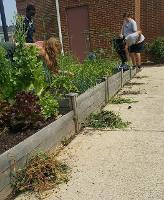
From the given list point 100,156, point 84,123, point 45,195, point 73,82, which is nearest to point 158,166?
point 100,156

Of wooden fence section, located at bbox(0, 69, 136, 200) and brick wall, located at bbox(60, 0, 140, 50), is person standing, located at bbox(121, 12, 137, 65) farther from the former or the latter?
brick wall, located at bbox(60, 0, 140, 50)

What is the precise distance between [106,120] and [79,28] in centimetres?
1047

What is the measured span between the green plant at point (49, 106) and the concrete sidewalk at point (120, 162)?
20.8 inches

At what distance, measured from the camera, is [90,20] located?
15.7 metres

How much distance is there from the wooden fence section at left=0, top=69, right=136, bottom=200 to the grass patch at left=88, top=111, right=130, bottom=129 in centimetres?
14

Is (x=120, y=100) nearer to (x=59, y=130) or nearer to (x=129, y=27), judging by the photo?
(x=59, y=130)

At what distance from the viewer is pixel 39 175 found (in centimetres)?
392

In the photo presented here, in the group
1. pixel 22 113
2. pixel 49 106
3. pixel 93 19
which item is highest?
pixel 93 19

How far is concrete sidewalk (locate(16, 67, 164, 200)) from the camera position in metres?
3.70

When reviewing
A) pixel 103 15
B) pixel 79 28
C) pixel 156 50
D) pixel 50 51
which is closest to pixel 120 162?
pixel 50 51

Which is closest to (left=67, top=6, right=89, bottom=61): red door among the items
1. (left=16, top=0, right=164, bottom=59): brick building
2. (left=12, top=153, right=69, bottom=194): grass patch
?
(left=16, top=0, right=164, bottom=59): brick building

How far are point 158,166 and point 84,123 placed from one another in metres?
2.02

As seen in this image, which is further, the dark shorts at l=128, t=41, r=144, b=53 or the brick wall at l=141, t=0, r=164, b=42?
the brick wall at l=141, t=0, r=164, b=42

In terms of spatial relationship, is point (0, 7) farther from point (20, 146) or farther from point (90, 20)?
point (90, 20)
